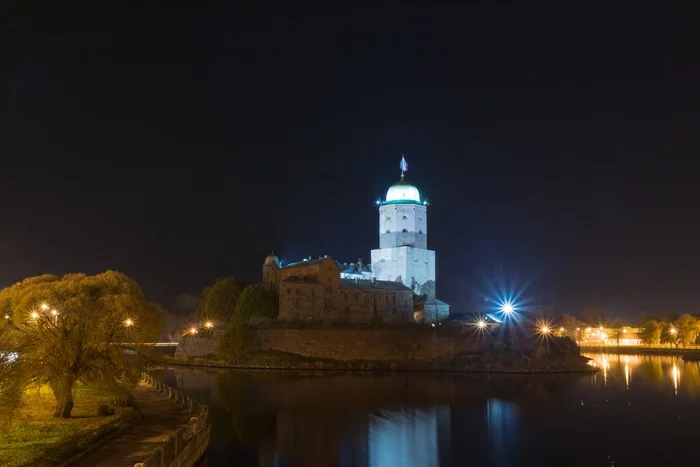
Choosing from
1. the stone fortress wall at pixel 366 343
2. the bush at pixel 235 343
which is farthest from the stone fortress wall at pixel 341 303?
the bush at pixel 235 343

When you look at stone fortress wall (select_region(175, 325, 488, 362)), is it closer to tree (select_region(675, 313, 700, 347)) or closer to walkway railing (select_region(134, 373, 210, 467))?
walkway railing (select_region(134, 373, 210, 467))

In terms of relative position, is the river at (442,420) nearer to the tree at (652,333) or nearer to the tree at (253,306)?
the tree at (253,306)

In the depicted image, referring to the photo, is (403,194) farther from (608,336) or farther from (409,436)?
(608,336)

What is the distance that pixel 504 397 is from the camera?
127 ft

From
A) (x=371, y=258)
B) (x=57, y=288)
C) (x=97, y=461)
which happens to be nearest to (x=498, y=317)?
(x=371, y=258)

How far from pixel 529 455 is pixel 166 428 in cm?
1329

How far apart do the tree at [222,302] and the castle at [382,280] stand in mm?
3472

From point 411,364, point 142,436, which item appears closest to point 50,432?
point 142,436

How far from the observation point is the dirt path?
16.2 metres

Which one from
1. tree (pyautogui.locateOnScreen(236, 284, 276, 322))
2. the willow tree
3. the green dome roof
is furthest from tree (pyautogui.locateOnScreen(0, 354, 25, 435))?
the green dome roof

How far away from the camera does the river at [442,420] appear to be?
23.9 m

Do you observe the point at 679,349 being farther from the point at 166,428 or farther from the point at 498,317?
the point at 166,428

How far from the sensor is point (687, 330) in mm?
→ 92750

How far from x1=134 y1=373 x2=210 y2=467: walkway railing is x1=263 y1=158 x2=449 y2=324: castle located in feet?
102
